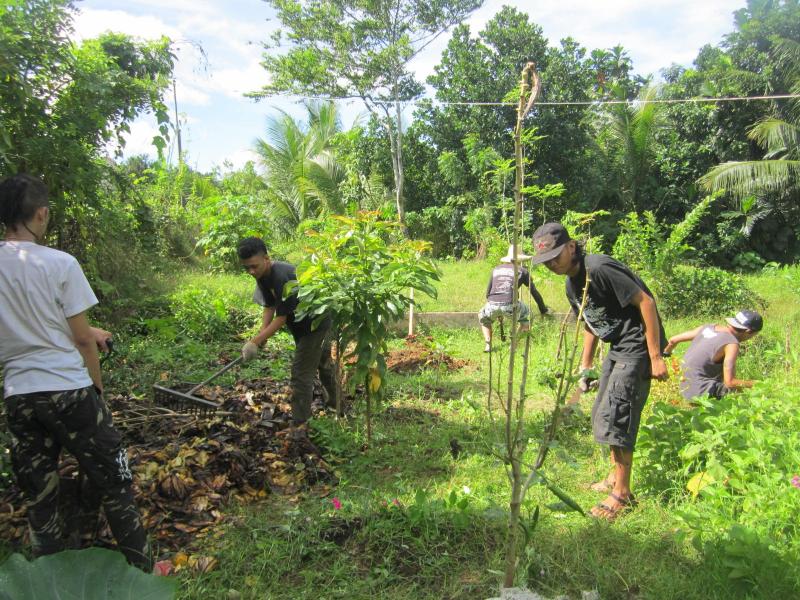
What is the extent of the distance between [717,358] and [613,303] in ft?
5.53

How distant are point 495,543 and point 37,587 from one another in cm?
209

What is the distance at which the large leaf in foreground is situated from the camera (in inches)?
52.6

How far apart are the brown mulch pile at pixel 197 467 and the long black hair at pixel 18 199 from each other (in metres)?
1.53

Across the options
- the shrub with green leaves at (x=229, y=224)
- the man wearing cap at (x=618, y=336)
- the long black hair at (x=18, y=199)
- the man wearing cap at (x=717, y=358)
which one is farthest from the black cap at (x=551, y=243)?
the shrub with green leaves at (x=229, y=224)

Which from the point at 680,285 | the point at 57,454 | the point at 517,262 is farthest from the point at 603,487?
the point at 680,285

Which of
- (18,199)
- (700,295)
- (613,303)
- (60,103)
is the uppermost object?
(60,103)

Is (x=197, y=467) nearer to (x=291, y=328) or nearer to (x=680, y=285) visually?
(x=291, y=328)

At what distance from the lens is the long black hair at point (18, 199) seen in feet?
7.64

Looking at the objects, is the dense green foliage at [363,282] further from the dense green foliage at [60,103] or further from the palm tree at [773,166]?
the palm tree at [773,166]

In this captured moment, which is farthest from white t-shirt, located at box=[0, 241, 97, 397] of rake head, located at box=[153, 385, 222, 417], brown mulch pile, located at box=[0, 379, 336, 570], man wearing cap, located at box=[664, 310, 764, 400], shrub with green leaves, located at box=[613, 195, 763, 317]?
shrub with green leaves, located at box=[613, 195, 763, 317]

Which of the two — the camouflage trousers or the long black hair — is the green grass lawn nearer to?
the camouflage trousers

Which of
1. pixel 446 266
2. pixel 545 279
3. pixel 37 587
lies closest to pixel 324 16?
pixel 446 266

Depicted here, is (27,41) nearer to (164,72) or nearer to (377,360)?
(164,72)

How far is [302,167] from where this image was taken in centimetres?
1786
